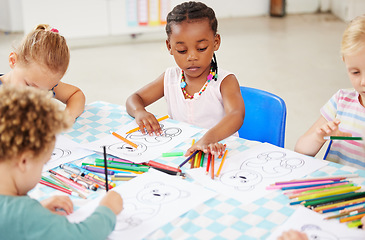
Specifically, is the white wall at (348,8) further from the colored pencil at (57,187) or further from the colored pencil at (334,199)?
the colored pencil at (57,187)

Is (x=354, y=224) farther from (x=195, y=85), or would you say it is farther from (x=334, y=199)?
(x=195, y=85)

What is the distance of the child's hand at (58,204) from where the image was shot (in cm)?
100

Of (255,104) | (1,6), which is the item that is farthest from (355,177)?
(1,6)

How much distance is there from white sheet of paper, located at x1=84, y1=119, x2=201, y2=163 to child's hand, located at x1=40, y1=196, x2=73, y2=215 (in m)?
0.28

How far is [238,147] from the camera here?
135 centimetres

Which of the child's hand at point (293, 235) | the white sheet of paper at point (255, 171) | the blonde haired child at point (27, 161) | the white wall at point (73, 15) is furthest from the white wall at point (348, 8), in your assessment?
the blonde haired child at point (27, 161)

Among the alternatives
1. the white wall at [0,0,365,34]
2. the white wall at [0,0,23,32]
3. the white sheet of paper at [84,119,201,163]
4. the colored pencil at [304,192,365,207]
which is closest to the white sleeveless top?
the white sheet of paper at [84,119,201,163]

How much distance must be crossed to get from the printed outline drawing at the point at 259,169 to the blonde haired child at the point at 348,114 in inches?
5.5

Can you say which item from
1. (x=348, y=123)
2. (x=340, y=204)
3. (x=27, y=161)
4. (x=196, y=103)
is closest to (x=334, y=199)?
(x=340, y=204)

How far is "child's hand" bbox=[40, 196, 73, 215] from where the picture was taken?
3.28 feet

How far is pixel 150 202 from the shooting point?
104 centimetres

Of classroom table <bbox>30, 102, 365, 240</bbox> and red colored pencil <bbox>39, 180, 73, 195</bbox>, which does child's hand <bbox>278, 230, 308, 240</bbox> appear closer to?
classroom table <bbox>30, 102, 365, 240</bbox>

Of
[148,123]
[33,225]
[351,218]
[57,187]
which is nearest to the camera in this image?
[33,225]

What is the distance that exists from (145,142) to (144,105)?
398 millimetres
